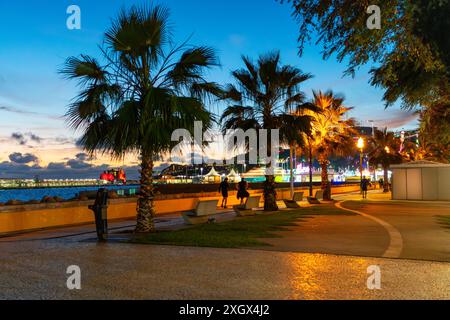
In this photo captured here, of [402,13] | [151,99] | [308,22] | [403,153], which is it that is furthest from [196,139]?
[403,153]

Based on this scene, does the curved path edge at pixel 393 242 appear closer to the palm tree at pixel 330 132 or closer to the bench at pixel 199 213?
the bench at pixel 199 213

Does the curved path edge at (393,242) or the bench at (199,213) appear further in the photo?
the bench at (199,213)

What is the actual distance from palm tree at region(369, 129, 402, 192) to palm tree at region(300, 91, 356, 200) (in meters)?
22.4

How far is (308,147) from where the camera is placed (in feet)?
102

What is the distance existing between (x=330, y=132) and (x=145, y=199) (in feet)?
69.4

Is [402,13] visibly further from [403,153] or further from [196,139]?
[403,153]

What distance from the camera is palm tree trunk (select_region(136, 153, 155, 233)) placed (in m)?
13.4

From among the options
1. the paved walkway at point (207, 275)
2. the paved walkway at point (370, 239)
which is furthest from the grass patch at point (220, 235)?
the paved walkway at point (207, 275)

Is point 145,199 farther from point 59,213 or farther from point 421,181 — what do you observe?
point 421,181

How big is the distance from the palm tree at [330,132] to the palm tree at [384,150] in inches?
883

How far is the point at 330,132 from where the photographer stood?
32.2 metres

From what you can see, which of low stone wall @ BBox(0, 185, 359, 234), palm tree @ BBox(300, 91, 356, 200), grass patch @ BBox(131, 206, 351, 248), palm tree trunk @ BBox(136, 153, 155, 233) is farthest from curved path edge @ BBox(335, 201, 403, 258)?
palm tree @ BBox(300, 91, 356, 200)

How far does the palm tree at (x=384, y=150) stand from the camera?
56062mm

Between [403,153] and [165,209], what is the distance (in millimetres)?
46277
